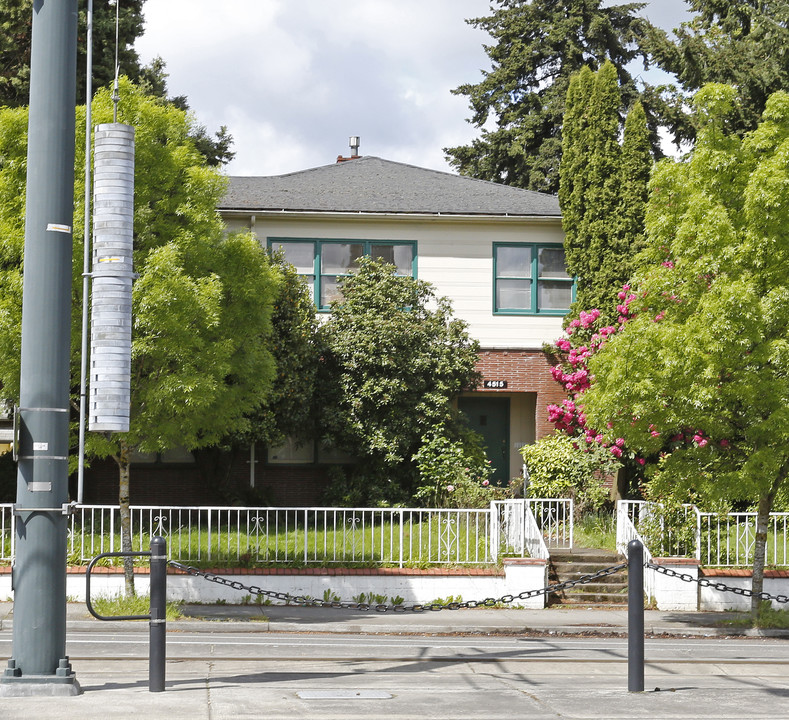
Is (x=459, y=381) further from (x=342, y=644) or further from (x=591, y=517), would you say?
(x=342, y=644)

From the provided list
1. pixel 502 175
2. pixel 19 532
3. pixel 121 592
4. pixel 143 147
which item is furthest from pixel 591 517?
pixel 502 175

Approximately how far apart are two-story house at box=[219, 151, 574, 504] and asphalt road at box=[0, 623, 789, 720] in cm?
996

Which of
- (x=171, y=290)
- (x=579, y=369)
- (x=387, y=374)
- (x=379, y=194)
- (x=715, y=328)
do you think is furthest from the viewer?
(x=379, y=194)

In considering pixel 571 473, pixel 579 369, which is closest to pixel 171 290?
pixel 571 473

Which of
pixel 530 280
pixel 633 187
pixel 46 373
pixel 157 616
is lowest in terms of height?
pixel 157 616

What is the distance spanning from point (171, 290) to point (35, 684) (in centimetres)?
722

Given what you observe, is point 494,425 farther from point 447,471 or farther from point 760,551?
point 760,551

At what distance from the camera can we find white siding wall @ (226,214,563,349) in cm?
2352

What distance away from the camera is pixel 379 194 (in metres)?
24.7

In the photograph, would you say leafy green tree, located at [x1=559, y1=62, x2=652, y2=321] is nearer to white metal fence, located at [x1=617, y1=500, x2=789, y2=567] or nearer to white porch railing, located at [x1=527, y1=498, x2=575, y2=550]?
white porch railing, located at [x1=527, y1=498, x2=575, y2=550]

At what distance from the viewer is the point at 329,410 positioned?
21422 millimetres

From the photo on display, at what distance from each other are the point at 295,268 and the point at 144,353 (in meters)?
8.57

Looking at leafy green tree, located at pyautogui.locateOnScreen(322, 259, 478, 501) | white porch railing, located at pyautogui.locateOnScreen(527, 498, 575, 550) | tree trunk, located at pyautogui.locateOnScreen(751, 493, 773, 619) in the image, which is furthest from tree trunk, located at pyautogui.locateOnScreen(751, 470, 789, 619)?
leafy green tree, located at pyautogui.locateOnScreen(322, 259, 478, 501)

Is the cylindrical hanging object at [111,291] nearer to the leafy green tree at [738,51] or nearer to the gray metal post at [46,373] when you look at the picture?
the gray metal post at [46,373]
